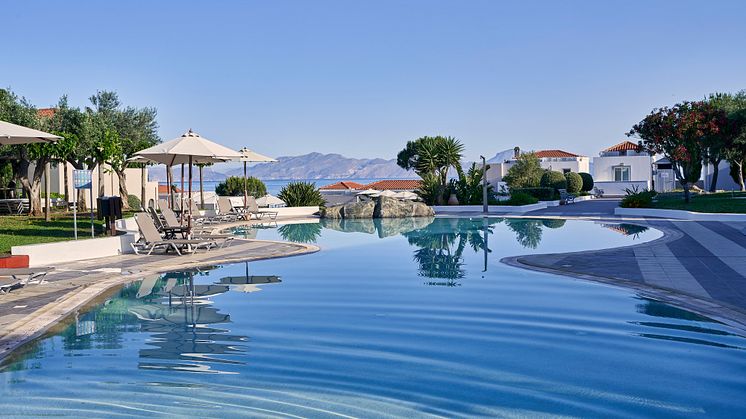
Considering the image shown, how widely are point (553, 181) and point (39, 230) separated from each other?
32.0 m

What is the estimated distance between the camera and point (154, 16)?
25.5 meters

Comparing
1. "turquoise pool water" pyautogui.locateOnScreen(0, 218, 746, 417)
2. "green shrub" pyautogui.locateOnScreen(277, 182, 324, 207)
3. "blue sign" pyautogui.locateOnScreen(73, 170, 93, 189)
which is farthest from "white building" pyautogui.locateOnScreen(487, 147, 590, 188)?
"turquoise pool water" pyautogui.locateOnScreen(0, 218, 746, 417)

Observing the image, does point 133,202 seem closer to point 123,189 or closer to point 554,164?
point 123,189

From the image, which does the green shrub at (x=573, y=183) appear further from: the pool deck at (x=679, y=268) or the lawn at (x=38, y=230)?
the lawn at (x=38, y=230)

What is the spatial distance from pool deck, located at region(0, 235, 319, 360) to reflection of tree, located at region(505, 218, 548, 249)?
16.9ft

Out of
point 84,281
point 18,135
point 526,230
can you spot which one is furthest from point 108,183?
point 84,281

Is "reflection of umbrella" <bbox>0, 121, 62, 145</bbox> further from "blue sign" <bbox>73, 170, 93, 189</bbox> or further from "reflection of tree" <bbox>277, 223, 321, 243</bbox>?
"reflection of tree" <bbox>277, 223, 321, 243</bbox>

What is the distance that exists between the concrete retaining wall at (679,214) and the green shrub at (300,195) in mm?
13302

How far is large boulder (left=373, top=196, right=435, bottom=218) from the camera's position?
2769 centimetres

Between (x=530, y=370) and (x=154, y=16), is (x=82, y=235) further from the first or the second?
(x=530, y=370)

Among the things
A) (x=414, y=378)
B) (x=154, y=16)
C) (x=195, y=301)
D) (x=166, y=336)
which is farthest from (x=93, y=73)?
(x=414, y=378)

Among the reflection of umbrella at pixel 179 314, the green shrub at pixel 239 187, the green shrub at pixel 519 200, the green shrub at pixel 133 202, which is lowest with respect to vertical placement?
the reflection of umbrella at pixel 179 314

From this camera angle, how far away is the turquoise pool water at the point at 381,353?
5.34m

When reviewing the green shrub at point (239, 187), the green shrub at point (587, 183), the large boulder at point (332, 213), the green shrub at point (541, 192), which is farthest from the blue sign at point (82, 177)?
the green shrub at point (587, 183)
